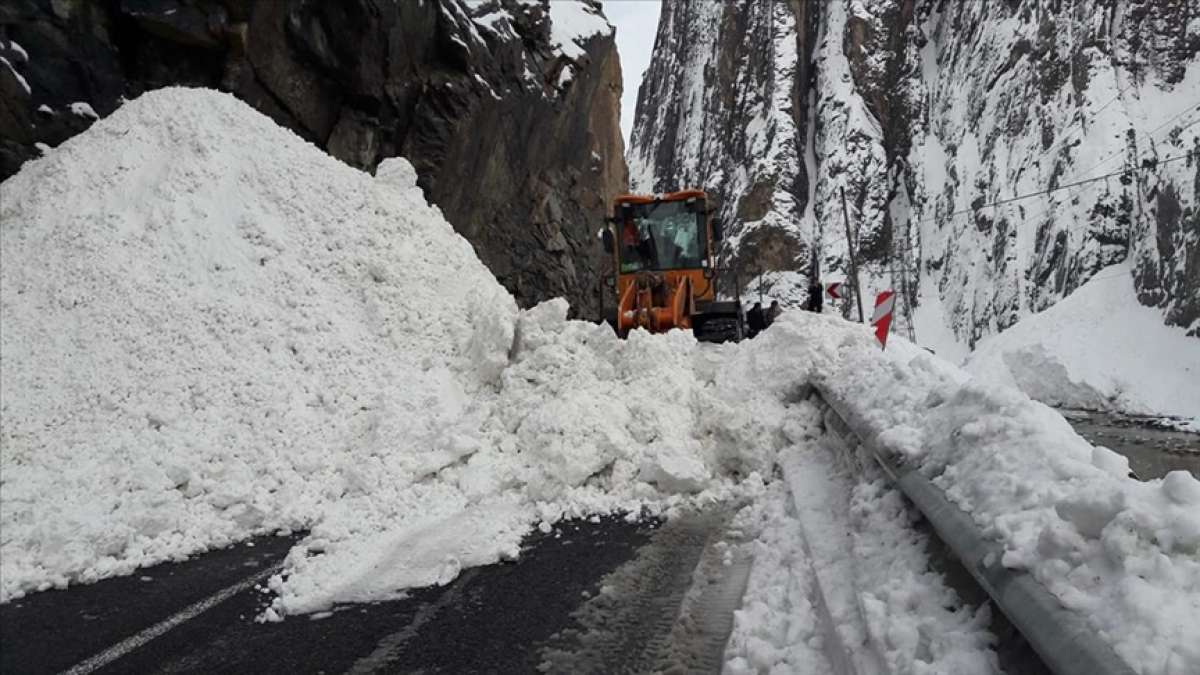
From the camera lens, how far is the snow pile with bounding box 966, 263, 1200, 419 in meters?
18.3

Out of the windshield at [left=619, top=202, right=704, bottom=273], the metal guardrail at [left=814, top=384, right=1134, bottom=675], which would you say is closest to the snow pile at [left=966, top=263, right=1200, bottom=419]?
the windshield at [left=619, top=202, right=704, bottom=273]

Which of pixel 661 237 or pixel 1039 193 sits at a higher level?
pixel 1039 193

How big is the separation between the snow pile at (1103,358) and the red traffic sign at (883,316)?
10200 mm

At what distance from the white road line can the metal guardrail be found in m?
3.53

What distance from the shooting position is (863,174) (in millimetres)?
64750

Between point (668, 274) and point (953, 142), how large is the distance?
185ft

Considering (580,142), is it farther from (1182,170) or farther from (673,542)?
(1182,170)

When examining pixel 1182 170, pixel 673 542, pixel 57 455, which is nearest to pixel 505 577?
pixel 673 542

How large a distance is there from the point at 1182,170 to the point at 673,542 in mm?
31273

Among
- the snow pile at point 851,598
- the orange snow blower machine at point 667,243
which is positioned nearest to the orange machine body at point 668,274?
the orange snow blower machine at point 667,243

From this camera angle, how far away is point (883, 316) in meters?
8.45

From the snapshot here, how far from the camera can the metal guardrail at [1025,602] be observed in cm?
140

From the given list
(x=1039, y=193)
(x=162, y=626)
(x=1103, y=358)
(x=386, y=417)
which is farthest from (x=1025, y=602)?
(x=1039, y=193)

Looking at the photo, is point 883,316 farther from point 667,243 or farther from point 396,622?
point 396,622
